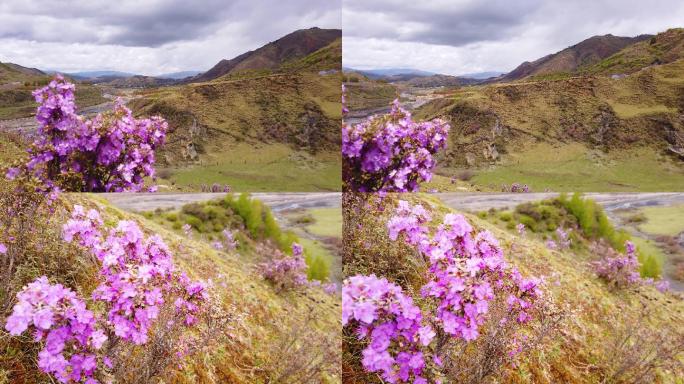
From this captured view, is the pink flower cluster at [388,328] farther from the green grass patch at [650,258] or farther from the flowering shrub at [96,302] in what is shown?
the green grass patch at [650,258]

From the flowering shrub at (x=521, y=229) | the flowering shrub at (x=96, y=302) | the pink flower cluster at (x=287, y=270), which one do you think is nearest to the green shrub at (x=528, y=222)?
the flowering shrub at (x=521, y=229)

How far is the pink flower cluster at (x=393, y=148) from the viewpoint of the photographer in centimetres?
320

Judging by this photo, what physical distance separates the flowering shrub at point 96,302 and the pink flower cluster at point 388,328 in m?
1.13

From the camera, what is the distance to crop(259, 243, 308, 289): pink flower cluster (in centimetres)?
383

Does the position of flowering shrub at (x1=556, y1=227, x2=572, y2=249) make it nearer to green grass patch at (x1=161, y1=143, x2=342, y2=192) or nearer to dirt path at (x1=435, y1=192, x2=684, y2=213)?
dirt path at (x1=435, y1=192, x2=684, y2=213)

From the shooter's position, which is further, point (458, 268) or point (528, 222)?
point (528, 222)

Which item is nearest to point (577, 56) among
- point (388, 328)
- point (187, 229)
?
point (388, 328)

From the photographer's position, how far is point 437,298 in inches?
121

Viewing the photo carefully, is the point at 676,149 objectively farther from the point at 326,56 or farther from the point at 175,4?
the point at 175,4

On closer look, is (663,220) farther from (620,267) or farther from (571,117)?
(571,117)

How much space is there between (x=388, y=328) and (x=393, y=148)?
108 centimetres

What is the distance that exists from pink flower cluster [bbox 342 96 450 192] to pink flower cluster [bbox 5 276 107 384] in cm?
174

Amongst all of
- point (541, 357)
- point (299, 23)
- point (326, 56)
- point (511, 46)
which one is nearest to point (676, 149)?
point (511, 46)

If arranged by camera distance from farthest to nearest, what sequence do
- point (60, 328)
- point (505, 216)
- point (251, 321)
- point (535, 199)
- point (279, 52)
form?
point (251, 321)
point (505, 216)
point (535, 199)
point (279, 52)
point (60, 328)
